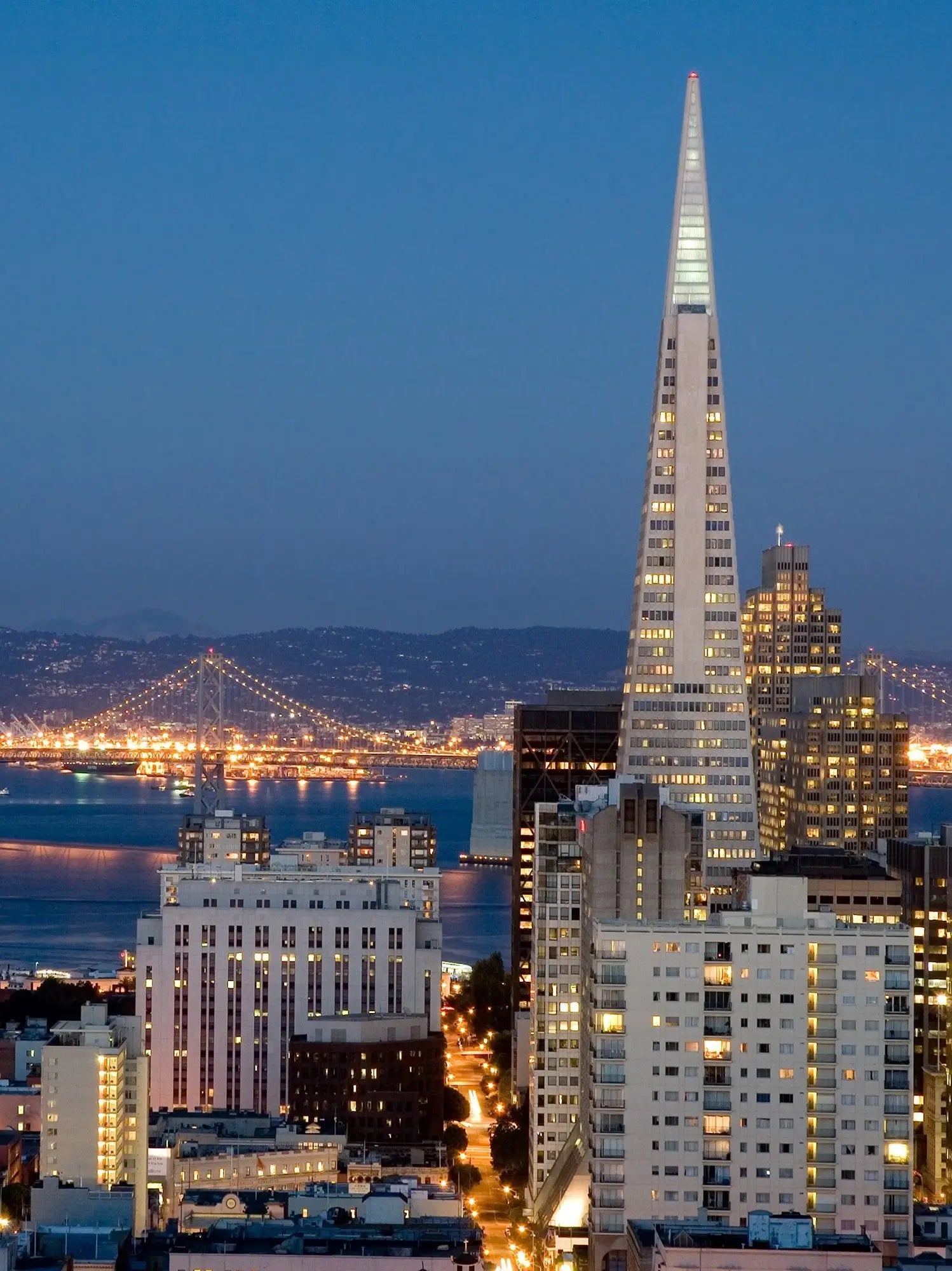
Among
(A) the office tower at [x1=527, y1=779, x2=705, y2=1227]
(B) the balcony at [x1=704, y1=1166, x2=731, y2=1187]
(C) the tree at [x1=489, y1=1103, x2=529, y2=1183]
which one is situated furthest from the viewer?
(C) the tree at [x1=489, y1=1103, x2=529, y2=1183]

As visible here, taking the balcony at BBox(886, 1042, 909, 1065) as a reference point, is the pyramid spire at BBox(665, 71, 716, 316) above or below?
above

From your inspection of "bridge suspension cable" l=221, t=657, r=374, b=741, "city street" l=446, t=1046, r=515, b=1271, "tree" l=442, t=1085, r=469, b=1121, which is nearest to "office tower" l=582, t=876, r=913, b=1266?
"city street" l=446, t=1046, r=515, b=1271

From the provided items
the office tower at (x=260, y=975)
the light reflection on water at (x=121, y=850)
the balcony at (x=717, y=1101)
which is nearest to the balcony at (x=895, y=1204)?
the balcony at (x=717, y=1101)

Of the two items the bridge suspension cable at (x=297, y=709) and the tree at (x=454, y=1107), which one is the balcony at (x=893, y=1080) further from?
the bridge suspension cable at (x=297, y=709)

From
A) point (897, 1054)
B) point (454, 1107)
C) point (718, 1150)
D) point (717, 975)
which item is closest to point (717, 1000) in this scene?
point (717, 975)

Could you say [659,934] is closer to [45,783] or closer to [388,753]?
[388,753]

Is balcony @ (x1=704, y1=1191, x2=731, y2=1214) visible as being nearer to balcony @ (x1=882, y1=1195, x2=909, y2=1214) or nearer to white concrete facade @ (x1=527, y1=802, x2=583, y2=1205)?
balcony @ (x1=882, y1=1195, x2=909, y2=1214)

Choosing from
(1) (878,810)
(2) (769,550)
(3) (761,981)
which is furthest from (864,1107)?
(2) (769,550)
